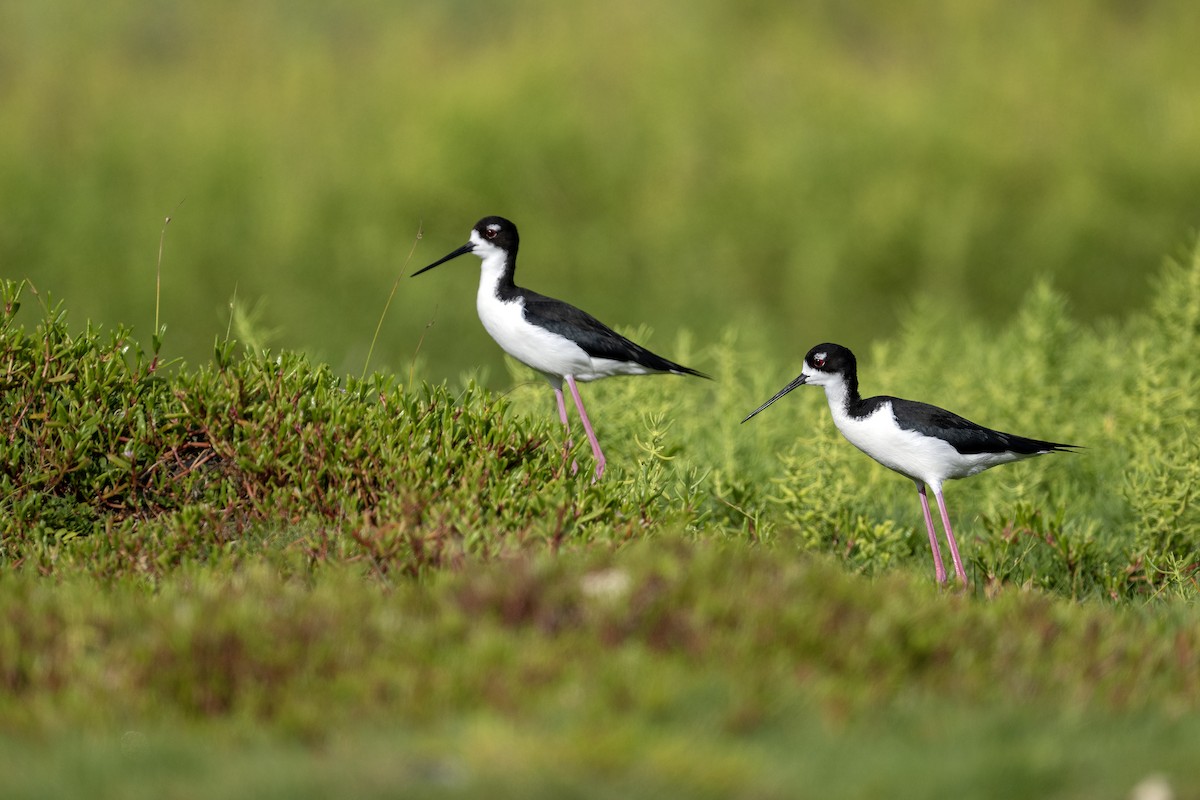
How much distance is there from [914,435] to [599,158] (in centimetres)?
1239

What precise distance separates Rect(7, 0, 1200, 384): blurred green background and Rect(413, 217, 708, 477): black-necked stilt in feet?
23.3

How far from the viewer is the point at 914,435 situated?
7.95m

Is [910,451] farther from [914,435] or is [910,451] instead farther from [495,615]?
[495,615]

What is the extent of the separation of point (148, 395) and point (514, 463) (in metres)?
1.65

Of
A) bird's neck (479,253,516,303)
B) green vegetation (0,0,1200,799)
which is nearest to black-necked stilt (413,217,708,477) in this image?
bird's neck (479,253,516,303)

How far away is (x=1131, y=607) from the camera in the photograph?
6.96m

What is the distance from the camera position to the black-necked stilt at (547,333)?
8.50 meters

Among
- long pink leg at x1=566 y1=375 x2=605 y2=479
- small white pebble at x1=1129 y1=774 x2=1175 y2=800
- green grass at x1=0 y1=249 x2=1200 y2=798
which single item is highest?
long pink leg at x1=566 y1=375 x2=605 y2=479

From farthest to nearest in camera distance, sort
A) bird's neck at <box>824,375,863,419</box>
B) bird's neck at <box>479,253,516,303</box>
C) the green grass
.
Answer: bird's neck at <box>479,253,516,303</box> < bird's neck at <box>824,375,863,419</box> < the green grass

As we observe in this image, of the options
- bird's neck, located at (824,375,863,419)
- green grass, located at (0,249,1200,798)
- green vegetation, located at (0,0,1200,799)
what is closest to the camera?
green grass, located at (0,249,1200,798)

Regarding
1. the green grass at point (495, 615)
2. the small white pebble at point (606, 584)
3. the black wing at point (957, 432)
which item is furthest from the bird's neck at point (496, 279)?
the small white pebble at point (606, 584)

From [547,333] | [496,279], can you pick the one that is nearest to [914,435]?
[547,333]

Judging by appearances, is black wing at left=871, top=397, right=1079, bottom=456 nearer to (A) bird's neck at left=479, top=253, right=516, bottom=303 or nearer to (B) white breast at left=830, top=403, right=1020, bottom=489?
(B) white breast at left=830, top=403, right=1020, bottom=489

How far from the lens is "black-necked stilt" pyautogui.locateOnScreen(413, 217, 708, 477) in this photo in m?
8.50
